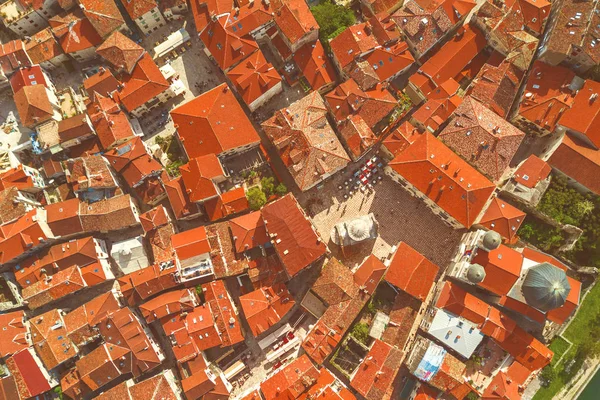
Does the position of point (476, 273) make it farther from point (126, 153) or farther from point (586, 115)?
point (126, 153)

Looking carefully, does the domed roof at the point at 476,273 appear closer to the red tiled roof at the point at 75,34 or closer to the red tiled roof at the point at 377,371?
the red tiled roof at the point at 377,371

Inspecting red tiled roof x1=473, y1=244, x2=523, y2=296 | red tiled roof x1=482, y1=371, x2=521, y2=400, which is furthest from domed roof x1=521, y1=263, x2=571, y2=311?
red tiled roof x1=482, y1=371, x2=521, y2=400

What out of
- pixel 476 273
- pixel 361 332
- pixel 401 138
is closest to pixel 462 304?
pixel 476 273

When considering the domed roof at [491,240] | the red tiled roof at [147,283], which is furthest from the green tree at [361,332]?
the red tiled roof at [147,283]

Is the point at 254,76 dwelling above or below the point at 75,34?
below

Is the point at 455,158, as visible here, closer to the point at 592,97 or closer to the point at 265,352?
the point at 592,97

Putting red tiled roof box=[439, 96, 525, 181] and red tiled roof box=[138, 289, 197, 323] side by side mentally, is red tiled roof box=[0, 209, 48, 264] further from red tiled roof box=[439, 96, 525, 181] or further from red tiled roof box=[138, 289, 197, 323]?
red tiled roof box=[439, 96, 525, 181]

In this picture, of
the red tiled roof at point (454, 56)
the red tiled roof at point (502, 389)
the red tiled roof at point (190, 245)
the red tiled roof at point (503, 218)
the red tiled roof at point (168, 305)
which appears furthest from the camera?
the red tiled roof at point (454, 56)
